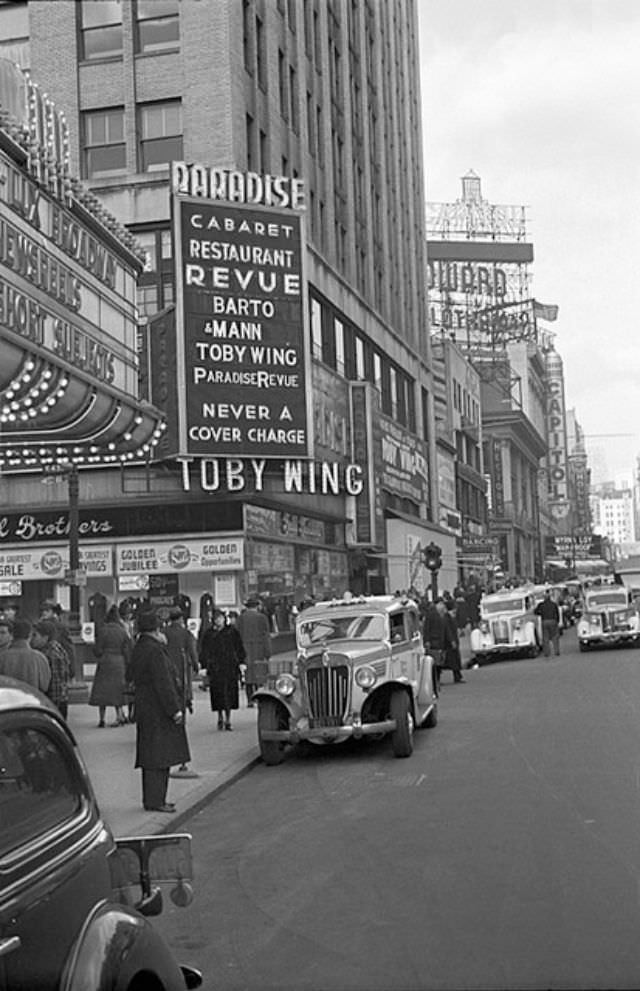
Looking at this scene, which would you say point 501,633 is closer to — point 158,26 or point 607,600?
point 607,600

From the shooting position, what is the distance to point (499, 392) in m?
104

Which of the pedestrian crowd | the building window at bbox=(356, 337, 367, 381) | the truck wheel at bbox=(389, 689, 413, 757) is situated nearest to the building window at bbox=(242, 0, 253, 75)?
the building window at bbox=(356, 337, 367, 381)

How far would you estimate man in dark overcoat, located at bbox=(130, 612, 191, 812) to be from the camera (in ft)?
35.8

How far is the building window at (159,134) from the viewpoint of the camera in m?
35.4

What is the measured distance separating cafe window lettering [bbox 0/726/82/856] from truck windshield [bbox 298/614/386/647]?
11.4 meters

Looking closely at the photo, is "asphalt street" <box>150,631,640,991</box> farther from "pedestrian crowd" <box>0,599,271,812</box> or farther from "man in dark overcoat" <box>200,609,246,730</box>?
"man in dark overcoat" <box>200,609,246,730</box>

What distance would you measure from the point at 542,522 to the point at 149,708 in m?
123

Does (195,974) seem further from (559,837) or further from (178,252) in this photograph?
(178,252)

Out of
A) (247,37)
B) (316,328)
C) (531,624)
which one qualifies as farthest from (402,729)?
(247,37)

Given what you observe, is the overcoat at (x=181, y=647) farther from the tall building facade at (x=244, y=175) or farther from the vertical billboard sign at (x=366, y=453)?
the vertical billboard sign at (x=366, y=453)

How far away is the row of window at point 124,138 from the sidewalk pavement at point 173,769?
20.0 m

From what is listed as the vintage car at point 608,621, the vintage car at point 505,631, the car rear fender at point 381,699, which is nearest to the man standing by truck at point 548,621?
→ the vintage car at point 505,631

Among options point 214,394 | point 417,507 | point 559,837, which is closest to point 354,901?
point 559,837

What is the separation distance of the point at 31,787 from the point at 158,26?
3518 centimetres
